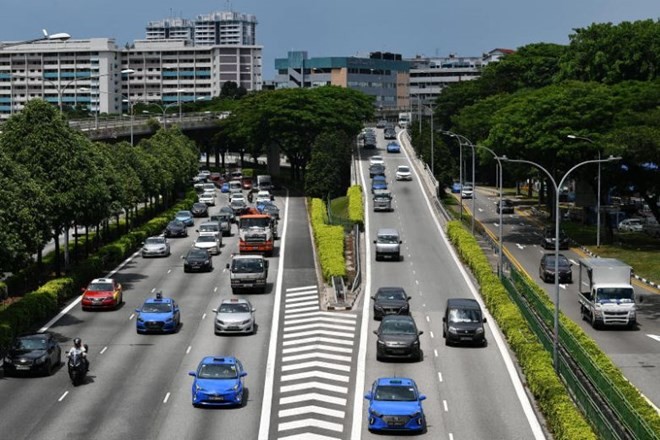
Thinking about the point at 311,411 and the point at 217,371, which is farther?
the point at 217,371

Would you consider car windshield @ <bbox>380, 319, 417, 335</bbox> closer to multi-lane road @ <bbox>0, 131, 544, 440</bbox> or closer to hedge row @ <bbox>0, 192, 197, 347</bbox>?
multi-lane road @ <bbox>0, 131, 544, 440</bbox>

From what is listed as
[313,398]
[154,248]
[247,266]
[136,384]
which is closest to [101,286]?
[247,266]

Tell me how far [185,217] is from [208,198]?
18609 millimetres

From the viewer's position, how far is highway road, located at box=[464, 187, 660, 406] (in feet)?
154

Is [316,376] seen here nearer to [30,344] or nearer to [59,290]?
[30,344]

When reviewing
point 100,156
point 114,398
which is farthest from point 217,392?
point 100,156

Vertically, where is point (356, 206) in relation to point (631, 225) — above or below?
above

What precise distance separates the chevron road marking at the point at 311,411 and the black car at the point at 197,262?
3335 centimetres

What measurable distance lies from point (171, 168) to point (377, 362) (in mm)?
65881

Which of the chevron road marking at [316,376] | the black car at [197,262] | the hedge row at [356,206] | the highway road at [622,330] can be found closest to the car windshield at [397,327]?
the chevron road marking at [316,376]

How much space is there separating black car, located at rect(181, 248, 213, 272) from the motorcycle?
29257mm

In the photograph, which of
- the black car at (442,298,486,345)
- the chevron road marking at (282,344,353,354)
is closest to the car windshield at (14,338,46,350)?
the chevron road marking at (282,344,353,354)

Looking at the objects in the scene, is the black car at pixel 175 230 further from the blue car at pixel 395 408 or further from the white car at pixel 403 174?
the blue car at pixel 395 408

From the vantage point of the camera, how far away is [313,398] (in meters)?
43.3
